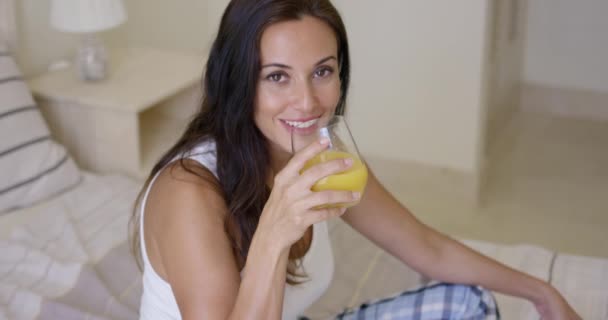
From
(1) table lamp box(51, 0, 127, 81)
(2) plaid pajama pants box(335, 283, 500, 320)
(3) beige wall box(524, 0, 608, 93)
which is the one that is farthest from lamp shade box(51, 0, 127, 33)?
(3) beige wall box(524, 0, 608, 93)

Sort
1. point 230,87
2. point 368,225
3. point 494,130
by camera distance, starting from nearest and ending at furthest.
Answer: point 230,87 < point 368,225 < point 494,130

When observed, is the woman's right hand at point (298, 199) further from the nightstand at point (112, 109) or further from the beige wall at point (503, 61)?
the beige wall at point (503, 61)

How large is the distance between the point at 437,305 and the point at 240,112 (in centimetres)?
52

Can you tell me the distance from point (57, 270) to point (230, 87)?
2.66 feet

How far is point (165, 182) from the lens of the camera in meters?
1.29

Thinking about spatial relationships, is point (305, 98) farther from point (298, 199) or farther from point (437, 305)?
point (437, 305)

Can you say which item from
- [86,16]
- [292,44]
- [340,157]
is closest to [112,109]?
[86,16]

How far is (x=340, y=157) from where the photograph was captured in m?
1.12

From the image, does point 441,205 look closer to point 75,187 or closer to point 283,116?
point 75,187

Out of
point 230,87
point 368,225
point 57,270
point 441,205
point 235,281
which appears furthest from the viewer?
point 441,205

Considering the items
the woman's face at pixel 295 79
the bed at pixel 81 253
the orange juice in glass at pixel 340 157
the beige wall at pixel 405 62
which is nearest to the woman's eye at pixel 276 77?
the woman's face at pixel 295 79

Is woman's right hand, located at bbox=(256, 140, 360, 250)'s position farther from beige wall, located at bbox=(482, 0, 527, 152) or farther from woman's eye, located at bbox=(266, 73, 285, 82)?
beige wall, located at bbox=(482, 0, 527, 152)

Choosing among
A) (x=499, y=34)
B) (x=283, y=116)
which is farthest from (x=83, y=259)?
(x=499, y=34)

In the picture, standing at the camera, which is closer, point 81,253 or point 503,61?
point 81,253
